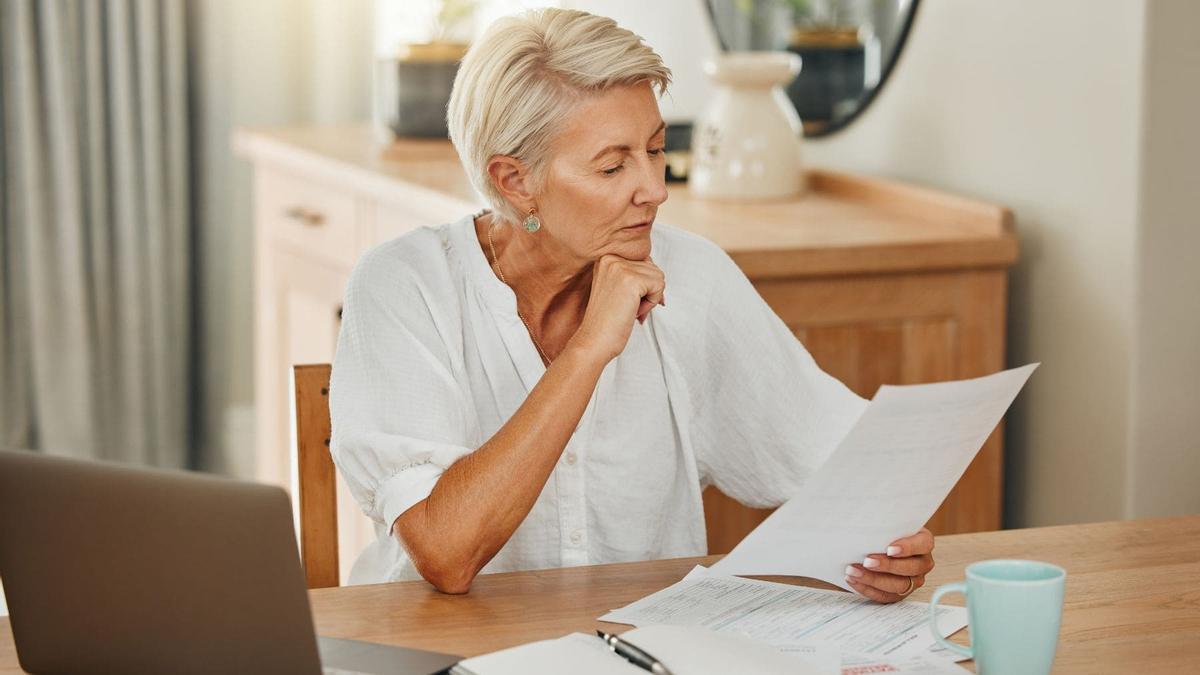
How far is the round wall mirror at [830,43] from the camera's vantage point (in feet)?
7.83

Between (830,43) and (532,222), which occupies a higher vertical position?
(830,43)

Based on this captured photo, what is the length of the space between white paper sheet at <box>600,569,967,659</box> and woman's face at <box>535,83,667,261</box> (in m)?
0.38

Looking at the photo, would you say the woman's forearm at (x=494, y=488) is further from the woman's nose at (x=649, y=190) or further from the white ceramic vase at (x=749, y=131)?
the white ceramic vase at (x=749, y=131)

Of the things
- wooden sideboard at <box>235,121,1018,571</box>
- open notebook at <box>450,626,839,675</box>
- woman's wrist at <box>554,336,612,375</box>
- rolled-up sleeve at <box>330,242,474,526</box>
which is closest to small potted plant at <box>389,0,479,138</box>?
wooden sideboard at <box>235,121,1018,571</box>

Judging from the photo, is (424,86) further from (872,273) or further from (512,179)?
(512,179)

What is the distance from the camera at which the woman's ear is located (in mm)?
1526

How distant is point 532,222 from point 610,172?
0.11 m

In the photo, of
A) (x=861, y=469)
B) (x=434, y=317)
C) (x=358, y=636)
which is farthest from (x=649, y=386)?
(x=358, y=636)

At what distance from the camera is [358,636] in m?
1.17

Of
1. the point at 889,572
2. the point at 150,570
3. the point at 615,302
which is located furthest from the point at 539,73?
the point at 150,570

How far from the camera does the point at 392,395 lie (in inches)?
55.7

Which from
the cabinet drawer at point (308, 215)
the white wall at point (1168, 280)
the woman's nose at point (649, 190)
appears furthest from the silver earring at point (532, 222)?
the cabinet drawer at point (308, 215)

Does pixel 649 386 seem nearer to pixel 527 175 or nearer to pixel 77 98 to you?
pixel 527 175

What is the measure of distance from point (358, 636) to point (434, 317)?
427 millimetres
